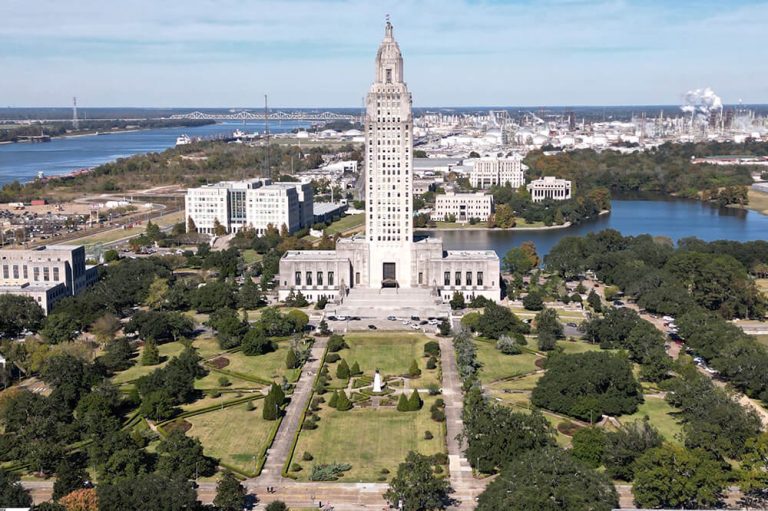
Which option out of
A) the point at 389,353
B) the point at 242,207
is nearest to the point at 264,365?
the point at 389,353

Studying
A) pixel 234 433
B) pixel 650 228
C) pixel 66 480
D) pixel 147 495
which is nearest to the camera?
pixel 147 495

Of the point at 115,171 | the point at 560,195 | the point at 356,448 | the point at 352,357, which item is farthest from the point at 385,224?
the point at 115,171

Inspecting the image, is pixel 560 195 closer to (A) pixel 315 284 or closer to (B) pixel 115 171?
(A) pixel 315 284

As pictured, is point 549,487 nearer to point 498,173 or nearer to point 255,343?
point 255,343

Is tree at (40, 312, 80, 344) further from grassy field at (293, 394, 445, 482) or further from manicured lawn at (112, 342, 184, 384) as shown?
grassy field at (293, 394, 445, 482)

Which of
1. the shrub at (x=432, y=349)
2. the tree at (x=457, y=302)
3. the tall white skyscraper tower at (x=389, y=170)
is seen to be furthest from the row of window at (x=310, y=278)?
the shrub at (x=432, y=349)

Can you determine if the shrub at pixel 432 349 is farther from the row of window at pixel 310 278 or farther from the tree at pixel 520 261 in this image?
the tree at pixel 520 261

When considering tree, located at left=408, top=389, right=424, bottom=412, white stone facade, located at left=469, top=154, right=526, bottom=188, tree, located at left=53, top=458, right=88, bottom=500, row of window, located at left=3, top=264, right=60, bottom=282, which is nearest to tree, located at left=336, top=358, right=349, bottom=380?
tree, located at left=408, top=389, right=424, bottom=412
